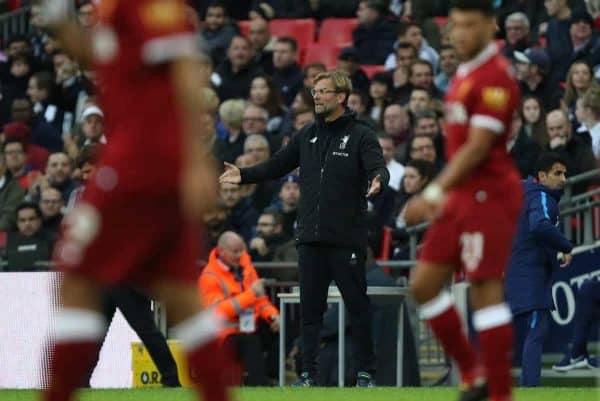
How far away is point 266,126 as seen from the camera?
1866 centimetres

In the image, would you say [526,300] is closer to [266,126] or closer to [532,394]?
[532,394]

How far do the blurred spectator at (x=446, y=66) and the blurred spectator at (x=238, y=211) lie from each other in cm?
306

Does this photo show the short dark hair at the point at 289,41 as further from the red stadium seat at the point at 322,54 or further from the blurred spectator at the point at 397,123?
the blurred spectator at the point at 397,123

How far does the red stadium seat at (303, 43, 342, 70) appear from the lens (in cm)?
2133

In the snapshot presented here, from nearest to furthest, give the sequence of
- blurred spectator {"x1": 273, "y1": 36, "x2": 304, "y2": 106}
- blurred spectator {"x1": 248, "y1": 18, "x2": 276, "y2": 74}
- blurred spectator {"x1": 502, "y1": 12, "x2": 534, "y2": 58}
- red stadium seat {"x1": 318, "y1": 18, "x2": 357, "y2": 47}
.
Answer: blurred spectator {"x1": 502, "y1": 12, "x2": 534, "y2": 58}, blurred spectator {"x1": 273, "y1": 36, "x2": 304, "y2": 106}, blurred spectator {"x1": 248, "y1": 18, "x2": 276, "y2": 74}, red stadium seat {"x1": 318, "y1": 18, "x2": 357, "y2": 47}

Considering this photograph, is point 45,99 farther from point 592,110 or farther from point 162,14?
point 162,14

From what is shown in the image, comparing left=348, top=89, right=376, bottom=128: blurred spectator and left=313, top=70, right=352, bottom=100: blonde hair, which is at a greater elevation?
left=348, top=89, right=376, bottom=128: blurred spectator

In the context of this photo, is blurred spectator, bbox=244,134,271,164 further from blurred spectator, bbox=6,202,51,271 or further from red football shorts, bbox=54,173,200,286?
red football shorts, bbox=54,173,200,286

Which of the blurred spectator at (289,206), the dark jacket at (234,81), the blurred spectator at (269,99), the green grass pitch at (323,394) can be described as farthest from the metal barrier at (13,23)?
the green grass pitch at (323,394)

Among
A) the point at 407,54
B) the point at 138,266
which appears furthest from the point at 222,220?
the point at 138,266

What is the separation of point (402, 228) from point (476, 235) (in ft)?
26.9

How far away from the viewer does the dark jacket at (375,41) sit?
2112 cm

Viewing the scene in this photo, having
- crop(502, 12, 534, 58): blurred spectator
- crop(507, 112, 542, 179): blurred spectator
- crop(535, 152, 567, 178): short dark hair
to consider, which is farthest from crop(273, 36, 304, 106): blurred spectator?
crop(535, 152, 567, 178): short dark hair

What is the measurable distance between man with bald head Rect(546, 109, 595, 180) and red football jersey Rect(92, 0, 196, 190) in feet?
32.7
